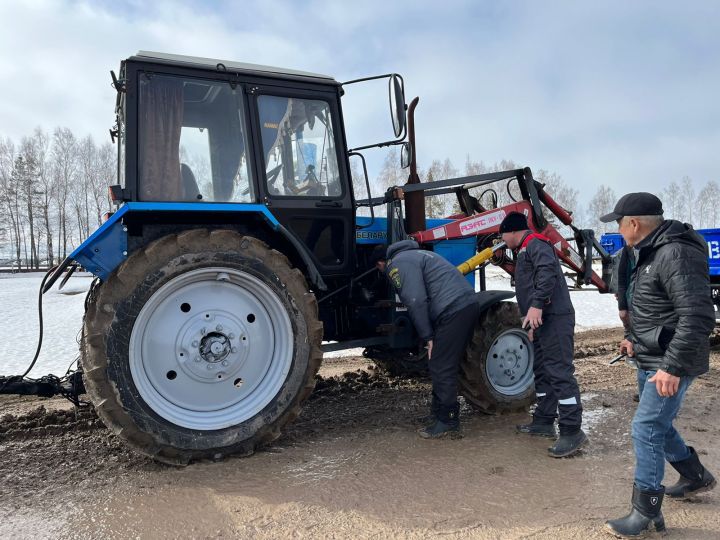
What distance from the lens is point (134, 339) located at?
3.39 m

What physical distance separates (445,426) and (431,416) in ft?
0.82

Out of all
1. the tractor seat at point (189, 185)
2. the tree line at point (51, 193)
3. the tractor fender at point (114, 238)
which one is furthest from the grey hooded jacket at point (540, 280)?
the tree line at point (51, 193)

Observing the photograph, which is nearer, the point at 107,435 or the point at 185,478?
the point at 185,478

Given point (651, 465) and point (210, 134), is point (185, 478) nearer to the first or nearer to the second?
point (210, 134)

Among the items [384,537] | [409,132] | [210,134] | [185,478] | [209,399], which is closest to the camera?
[384,537]

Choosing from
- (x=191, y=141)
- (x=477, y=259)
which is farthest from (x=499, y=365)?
(x=191, y=141)

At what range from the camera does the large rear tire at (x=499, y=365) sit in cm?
458

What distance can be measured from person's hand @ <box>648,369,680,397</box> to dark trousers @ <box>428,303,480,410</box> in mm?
1749

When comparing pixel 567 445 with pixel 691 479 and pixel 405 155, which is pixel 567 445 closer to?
pixel 691 479

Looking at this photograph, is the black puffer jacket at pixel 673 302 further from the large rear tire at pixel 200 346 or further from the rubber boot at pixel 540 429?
the large rear tire at pixel 200 346

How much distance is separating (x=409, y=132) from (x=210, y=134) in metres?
1.66

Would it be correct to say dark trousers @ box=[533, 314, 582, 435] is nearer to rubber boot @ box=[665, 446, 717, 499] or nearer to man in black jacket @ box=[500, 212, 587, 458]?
man in black jacket @ box=[500, 212, 587, 458]

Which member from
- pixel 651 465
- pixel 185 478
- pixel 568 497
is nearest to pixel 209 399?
pixel 185 478

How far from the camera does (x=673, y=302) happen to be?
2627mm
